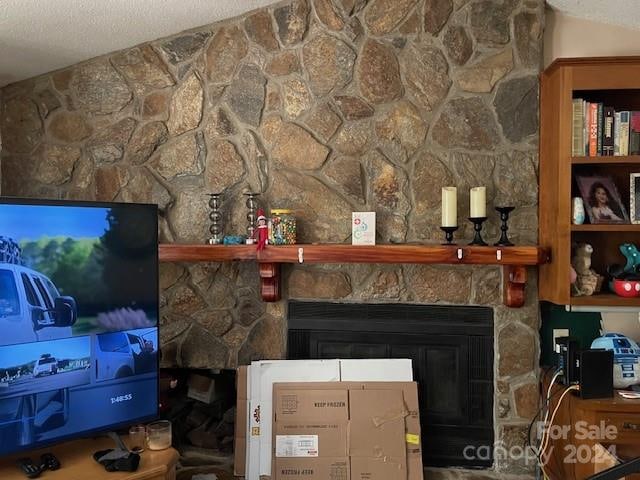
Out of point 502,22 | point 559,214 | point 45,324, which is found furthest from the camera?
point 502,22

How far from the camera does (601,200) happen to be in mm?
2586

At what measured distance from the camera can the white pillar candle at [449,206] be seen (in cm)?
263

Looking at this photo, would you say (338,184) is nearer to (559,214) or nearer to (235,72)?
(235,72)

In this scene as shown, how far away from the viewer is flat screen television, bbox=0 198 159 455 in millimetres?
1854

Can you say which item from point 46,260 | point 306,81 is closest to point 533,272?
point 306,81

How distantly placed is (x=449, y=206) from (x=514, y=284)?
0.49 m

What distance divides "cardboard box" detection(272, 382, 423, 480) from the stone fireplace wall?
35cm

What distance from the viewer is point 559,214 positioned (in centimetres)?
252

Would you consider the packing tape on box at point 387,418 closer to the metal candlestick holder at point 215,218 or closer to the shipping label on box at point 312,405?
the shipping label on box at point 312,405

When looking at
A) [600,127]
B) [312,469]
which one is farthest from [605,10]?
[312,469]

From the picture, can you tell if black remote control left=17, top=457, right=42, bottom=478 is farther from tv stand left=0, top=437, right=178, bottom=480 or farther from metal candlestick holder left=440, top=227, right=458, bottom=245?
metal candlestick holder left=440, top=227, right=458, bottom=245

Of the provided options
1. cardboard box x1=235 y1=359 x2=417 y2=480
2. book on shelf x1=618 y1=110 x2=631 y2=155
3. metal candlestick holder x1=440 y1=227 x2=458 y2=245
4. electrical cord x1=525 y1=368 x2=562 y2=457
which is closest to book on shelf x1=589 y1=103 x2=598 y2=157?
book on shelf x1=618 y1=110 x2=631 y2=155

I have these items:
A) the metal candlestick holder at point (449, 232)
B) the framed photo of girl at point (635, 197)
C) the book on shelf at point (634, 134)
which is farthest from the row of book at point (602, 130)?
the metal candlestick holder at point (449, 232)

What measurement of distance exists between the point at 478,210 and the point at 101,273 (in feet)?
5.56
